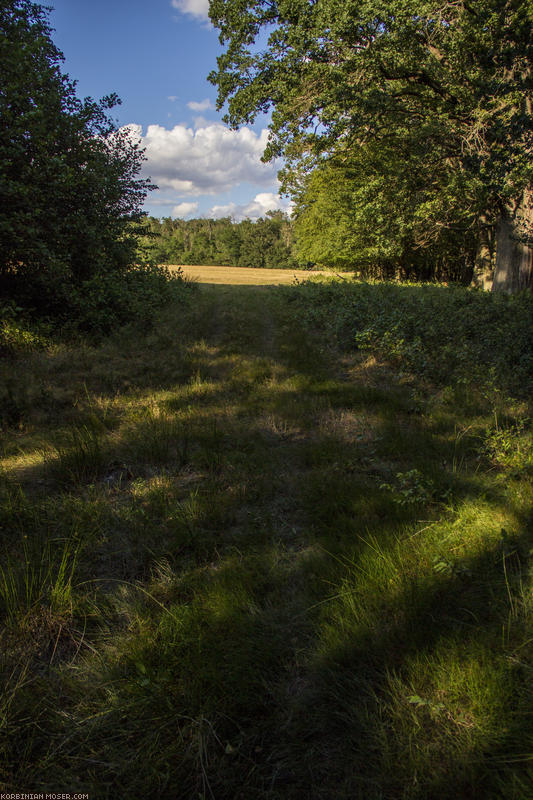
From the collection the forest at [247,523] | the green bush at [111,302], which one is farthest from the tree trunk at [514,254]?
the green bush at [111,302]

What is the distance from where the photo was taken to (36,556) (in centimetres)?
250

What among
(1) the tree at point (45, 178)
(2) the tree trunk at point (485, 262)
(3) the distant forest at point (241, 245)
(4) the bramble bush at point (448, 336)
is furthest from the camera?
(3) the distant forest at point (241, 245)

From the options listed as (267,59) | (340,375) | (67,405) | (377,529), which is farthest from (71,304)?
(267,59)

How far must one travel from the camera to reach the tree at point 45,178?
7.30m

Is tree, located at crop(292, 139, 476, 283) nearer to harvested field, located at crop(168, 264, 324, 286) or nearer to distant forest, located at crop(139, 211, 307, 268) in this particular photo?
harvested field, located at crop(168, 264, 324, 286)

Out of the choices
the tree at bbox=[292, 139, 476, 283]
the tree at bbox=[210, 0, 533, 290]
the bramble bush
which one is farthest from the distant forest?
the bramble bush

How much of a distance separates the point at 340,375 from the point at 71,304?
6.88 meters

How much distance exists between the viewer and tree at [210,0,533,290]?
433 inches

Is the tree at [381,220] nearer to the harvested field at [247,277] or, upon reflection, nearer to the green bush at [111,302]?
the harvested field at [247,277]

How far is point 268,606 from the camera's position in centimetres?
221

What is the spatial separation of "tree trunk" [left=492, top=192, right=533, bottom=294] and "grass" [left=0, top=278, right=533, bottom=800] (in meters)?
11.9

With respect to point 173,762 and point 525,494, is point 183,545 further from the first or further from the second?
point 525,494

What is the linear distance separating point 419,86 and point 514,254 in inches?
311

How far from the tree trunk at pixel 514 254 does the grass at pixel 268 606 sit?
39.2ft
